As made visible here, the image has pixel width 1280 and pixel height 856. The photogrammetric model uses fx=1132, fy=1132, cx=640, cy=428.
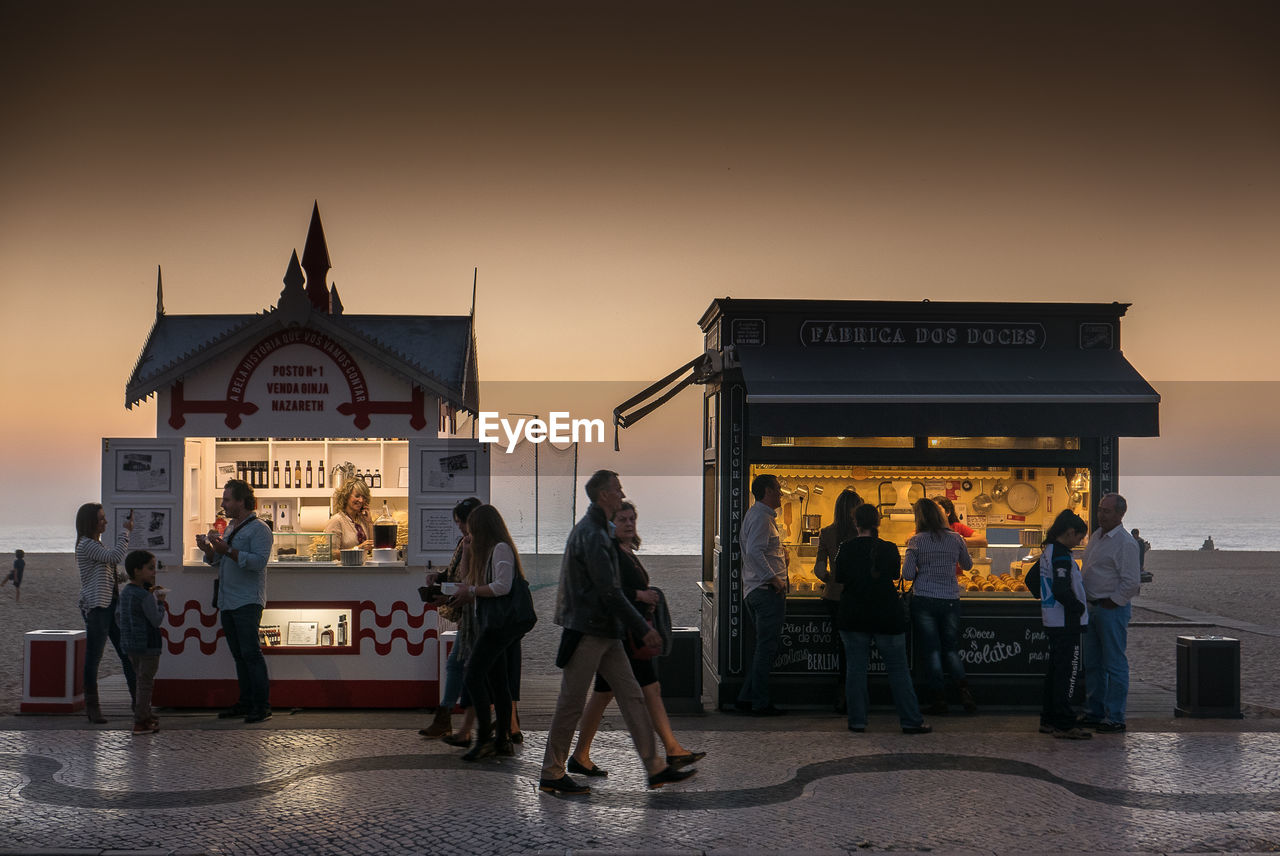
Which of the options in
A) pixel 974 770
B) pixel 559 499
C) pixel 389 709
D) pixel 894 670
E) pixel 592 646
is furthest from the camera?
pixel 559 499

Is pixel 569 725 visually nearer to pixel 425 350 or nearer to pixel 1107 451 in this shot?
pixel 425 350

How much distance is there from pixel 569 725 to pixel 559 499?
10056 millimetres

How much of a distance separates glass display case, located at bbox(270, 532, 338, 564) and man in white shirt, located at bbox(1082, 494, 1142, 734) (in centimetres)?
630

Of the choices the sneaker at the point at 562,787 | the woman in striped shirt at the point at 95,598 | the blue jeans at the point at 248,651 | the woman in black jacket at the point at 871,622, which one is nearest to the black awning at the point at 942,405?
the woman in black jacket at the point at 871,622

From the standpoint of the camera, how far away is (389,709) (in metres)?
9.49

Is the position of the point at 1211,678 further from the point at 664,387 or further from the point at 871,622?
the point at 664,387

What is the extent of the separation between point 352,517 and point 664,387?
10.3 ft

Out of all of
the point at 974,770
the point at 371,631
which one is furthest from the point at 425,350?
the point at 974,770

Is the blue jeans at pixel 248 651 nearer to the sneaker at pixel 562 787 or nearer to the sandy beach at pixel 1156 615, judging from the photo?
the sandy beach at pixel 1156 615

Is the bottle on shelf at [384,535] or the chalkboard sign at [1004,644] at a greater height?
the bottle on shelf at [384,535]

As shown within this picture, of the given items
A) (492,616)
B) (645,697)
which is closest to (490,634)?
(492,616)

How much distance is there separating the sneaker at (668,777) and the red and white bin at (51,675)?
5265mm

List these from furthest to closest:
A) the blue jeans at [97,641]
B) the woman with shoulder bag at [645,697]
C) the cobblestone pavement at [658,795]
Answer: the blue jeans at [97,641], the woman with shoulder bag at [645,697], the cobblestone pavement at [658,795]

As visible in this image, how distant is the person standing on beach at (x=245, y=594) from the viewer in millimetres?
8922
